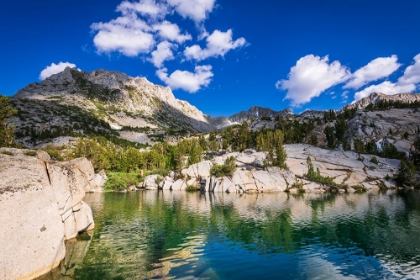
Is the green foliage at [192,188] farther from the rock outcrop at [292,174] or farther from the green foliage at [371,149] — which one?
the green foliage at [371,149]

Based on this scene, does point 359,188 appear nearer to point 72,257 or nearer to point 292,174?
point 292,174

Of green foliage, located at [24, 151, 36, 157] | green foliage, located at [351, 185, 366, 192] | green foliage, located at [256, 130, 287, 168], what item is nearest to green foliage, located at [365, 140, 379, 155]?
green foliage, located at [351, 185, 366, 192]

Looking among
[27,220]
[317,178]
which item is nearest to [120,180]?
[317,178]

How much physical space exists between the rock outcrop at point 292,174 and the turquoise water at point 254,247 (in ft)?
180

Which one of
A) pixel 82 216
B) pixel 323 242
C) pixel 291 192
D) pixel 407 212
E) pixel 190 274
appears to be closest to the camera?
pixel 190 274

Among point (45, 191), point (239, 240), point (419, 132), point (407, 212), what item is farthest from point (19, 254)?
point (419, 132)

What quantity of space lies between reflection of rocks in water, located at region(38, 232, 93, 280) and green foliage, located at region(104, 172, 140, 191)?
81210 millimetres

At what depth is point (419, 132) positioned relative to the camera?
162 meters

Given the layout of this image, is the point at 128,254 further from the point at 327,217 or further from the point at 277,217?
the point at 327,217

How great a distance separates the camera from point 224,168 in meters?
113

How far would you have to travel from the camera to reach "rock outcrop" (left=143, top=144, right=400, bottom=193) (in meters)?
107

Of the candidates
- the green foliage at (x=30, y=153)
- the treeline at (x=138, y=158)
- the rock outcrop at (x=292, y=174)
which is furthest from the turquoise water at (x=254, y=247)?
the treeline at (x=138, y=158)

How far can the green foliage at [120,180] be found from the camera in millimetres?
114537

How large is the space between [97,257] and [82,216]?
34.5 feet
